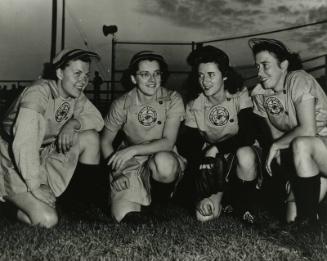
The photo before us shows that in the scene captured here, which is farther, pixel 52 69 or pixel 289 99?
pixel 52 69

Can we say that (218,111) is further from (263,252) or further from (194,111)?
(263,252)

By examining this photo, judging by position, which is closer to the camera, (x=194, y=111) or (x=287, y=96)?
(x=287, y=96)

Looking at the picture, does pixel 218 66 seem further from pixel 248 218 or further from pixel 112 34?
pixel 112 34

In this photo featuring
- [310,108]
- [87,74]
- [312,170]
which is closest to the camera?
[312,170]

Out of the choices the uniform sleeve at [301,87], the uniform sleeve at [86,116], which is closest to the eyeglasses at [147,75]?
the uniform sleeve at [86,116]

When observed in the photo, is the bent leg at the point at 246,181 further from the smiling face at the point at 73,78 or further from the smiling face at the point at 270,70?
the smiling face at the point at 73,78

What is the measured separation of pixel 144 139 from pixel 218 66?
845 millimetres

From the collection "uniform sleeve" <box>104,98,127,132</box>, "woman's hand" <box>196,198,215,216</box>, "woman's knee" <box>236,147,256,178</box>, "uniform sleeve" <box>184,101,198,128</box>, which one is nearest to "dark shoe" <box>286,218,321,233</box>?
"woman's knee" <box>236,147,256,178</box>

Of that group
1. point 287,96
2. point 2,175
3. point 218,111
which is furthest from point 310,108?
point 2,175

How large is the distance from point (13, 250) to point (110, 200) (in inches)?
44.1

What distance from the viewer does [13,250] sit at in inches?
92.9

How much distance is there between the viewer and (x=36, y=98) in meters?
3.09

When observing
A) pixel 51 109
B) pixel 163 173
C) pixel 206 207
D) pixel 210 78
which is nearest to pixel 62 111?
pixel 51 109

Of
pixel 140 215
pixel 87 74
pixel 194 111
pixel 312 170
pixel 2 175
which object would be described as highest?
pixel 87 74
